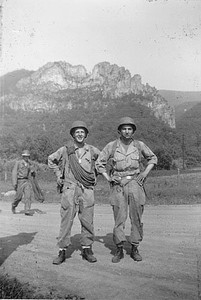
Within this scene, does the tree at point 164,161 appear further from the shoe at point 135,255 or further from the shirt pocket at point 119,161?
the shoe at point 135,255

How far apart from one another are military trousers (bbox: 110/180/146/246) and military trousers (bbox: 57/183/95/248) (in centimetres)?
35

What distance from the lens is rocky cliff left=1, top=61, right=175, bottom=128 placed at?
389 feet

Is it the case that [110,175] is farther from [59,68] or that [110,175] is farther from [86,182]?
[59,68]

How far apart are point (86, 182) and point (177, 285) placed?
1862mm

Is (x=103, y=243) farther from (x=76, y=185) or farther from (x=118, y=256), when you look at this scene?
(x=76, y=185)

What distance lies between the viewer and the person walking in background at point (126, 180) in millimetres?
4727

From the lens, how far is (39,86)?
135m

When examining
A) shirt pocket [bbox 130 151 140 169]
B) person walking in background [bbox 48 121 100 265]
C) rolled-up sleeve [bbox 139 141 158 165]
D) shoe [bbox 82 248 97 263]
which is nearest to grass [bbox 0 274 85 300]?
person walking in background [bbox 48 121 100 265]

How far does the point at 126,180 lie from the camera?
485cm

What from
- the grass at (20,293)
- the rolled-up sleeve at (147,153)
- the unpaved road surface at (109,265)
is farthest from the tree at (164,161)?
the grass at (20,293)

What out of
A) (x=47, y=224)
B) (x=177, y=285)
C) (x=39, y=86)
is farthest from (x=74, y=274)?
(x=39, y=86)

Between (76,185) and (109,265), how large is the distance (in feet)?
3.80

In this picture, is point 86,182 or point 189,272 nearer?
point 189,272

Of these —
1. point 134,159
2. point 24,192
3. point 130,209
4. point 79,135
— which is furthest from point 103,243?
point 24,192
